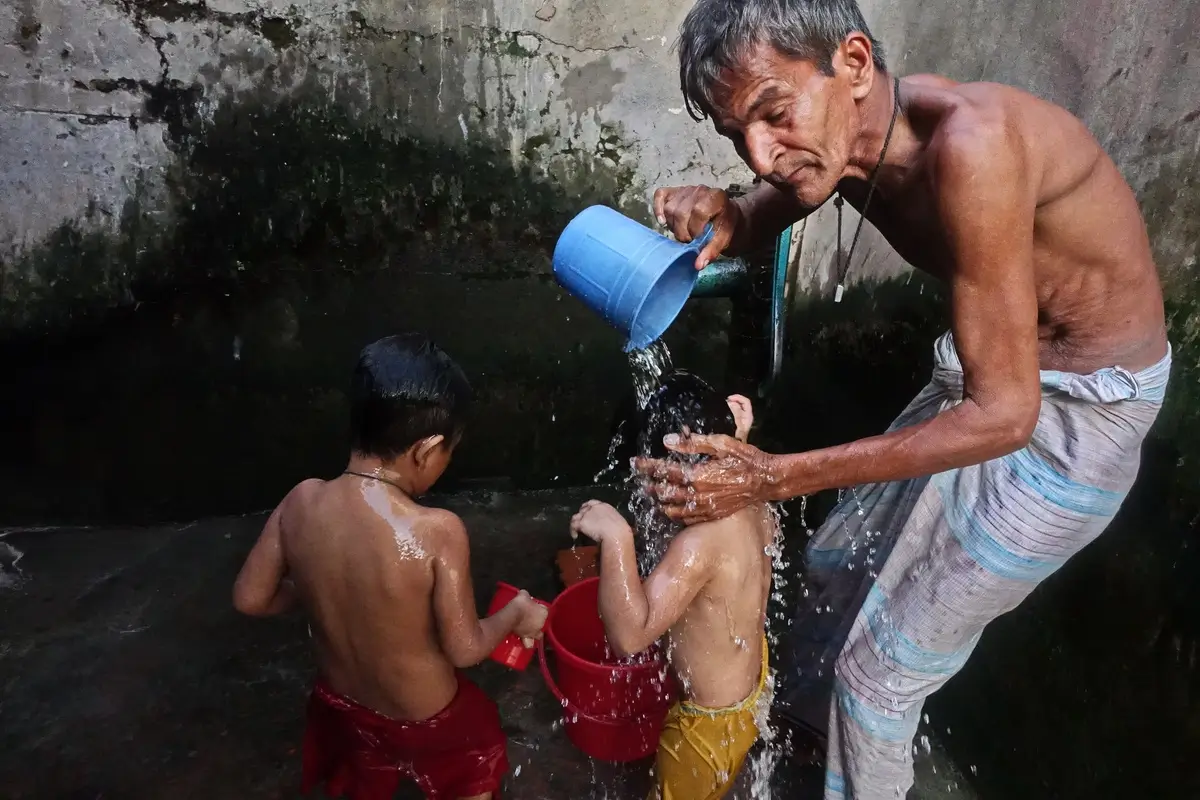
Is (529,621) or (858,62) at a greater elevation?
(858,62)

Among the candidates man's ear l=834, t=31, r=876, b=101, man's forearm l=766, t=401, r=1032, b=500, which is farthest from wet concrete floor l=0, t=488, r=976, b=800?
man's ear l=834, t=31, r=876, b=101

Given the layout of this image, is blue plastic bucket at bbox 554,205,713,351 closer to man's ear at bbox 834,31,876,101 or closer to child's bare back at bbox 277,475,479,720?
man's ear at bbox 834,31,876,101

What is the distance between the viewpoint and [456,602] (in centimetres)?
192

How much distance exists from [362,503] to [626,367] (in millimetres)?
2238

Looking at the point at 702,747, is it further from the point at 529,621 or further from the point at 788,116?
→ the point at 788,116

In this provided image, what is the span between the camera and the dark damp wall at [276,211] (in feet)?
10.1

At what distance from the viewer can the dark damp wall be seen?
3.08 m

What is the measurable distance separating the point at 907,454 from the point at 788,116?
72cm

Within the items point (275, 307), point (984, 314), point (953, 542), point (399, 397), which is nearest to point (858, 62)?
point (984, 314)

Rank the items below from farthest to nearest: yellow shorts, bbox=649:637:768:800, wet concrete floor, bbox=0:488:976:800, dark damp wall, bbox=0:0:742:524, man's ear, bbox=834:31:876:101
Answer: dark damp wall, bbox=0:0:742:524, wet concrete floor, bbox=0:488:976:800, yellow shorts, bbox=649:637:768:800, man's ear, bbox=834:31:876:101

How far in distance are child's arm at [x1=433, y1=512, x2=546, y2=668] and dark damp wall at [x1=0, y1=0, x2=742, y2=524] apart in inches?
76.9

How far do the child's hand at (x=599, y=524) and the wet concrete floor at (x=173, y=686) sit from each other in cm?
106

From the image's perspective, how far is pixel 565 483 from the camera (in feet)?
13.8

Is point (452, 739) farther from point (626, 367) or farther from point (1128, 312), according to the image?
point (626, 367)
